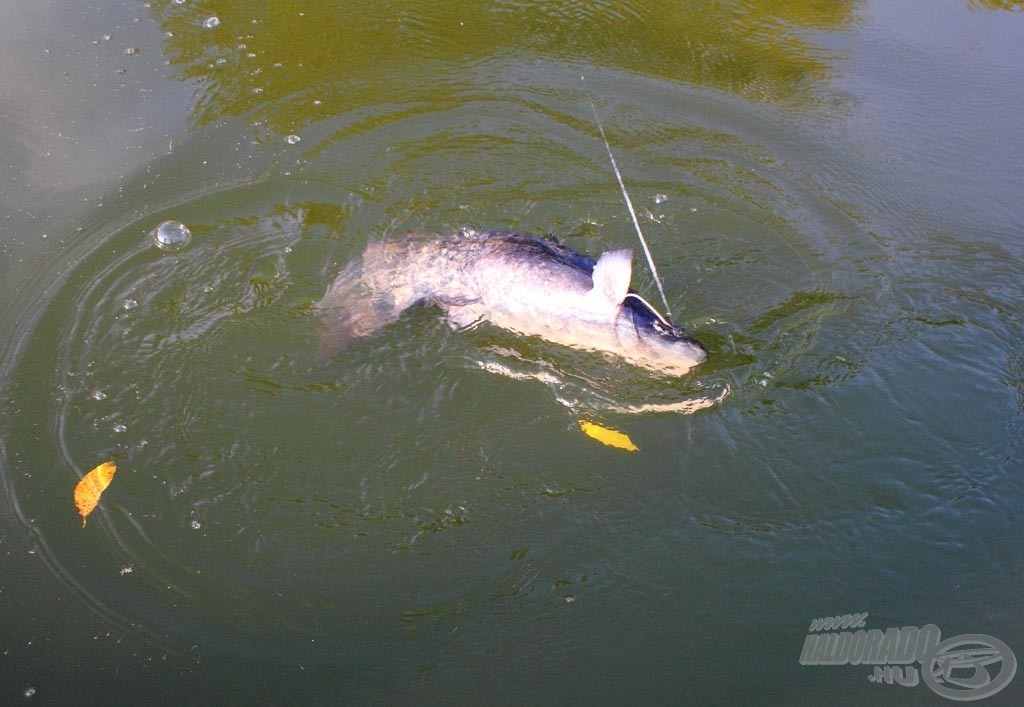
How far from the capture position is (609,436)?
→ 3.78 m

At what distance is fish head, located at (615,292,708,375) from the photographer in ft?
12.8

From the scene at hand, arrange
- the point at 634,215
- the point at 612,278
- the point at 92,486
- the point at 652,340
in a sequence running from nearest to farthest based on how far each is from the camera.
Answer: the point at 92,486 → the point at 612,278 → the point at 652,340 → the point at 634,215

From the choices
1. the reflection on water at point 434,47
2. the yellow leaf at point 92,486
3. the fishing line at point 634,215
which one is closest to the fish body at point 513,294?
the fishing line at point 634,215

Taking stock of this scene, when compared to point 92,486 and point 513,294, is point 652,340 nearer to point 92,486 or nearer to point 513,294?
point 513,294

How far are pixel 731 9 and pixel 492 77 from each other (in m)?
2.43

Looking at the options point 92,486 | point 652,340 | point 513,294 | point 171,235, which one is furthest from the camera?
point 171,235

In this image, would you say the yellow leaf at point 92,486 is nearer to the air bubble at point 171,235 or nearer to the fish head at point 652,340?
the air bubble at point 171,235

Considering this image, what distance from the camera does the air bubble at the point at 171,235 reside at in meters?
4.48

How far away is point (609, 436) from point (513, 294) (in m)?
0.94

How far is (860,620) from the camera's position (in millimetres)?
3270

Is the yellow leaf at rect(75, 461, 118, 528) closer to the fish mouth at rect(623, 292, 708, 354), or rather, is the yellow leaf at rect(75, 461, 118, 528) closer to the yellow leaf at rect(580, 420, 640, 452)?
the yellow leaf at rect(580, 420, 640, 452)

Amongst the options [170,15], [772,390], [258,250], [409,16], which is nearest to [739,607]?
[772,390]

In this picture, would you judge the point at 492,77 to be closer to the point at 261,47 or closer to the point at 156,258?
the point at 261,47

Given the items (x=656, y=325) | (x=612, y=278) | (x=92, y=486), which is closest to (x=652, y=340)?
(x=656, y=325)
